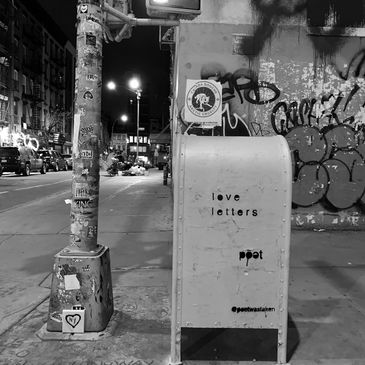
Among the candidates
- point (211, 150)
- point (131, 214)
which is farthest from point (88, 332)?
point (131, 214)

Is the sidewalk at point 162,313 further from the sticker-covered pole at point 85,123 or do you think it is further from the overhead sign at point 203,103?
the overhead sign at point 203,103

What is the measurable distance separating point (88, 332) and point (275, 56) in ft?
21.9

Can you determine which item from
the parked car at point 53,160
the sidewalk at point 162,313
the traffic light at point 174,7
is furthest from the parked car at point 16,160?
the traffic light at point 174,7

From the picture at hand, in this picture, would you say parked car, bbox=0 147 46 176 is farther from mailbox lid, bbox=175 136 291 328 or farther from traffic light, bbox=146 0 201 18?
mailbox lid, bbox=175 136 291 328

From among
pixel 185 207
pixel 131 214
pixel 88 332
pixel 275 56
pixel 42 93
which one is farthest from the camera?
pixel 42 93

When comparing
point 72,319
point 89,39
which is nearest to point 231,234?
point 72,319

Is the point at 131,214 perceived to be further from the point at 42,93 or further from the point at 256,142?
the point at 42,93

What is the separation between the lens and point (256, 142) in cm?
341

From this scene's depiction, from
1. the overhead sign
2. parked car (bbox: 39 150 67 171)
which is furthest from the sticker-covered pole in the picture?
parked car (bbox: 39 150 67 171)

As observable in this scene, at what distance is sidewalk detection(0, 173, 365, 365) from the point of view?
3666mm

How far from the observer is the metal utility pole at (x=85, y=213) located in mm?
3975

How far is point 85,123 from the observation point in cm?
405

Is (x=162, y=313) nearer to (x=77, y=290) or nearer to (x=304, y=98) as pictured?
(x=77, y=290)

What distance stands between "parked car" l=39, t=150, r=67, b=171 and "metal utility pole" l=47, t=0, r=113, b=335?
33202mm
